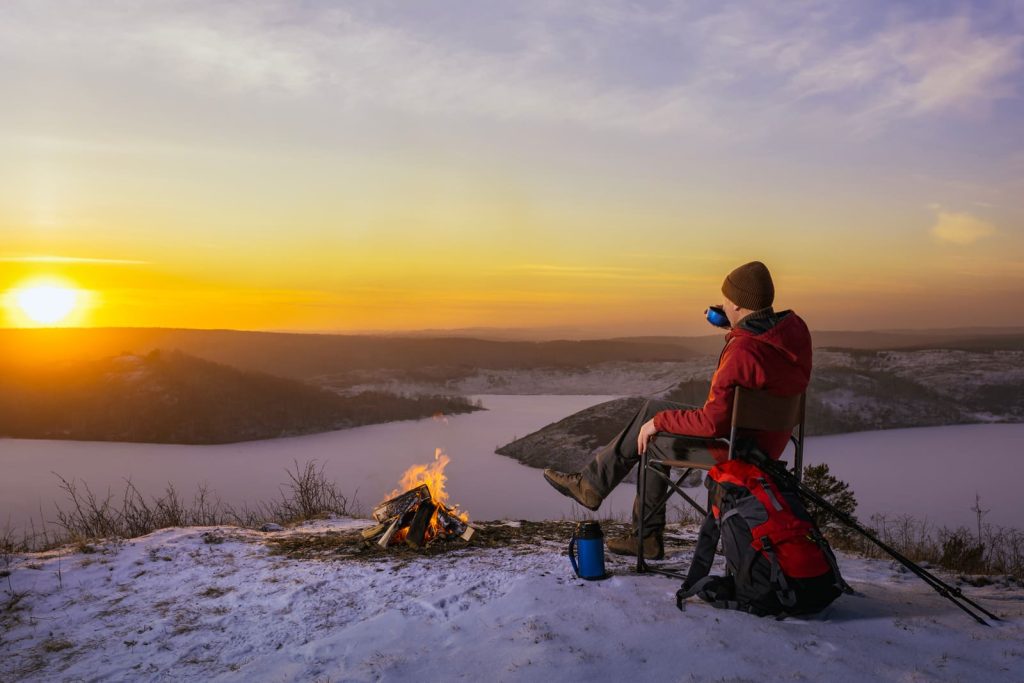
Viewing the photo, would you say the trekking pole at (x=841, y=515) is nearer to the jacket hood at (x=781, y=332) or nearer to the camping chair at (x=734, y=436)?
the camping chair at (x=734, y=436)

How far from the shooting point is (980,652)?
3750 millimetres

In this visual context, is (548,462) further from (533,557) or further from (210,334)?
(210,334)

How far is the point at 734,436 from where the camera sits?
14.4 feet

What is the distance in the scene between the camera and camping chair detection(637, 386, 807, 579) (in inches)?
172

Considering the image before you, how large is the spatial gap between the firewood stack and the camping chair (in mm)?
1917

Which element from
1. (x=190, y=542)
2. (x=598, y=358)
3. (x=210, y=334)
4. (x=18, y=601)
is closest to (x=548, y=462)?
(x=190, y=542)

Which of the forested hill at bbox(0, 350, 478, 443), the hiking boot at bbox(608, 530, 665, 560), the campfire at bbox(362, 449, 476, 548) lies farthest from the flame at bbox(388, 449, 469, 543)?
the forested hill at bbox(0, 350, 478, 443)

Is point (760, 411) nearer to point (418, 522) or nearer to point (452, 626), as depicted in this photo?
point (452, 626)

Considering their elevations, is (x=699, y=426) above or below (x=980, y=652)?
above

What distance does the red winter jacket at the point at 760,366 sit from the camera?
14.1ft

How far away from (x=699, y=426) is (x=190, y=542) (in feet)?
15.7

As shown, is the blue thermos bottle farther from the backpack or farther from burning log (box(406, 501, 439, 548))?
burning log (box(406, 501, 439, 548))

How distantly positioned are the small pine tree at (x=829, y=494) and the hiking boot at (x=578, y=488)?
3.75 m

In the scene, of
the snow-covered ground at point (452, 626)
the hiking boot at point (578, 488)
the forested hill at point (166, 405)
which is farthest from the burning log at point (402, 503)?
the forested hill at point (166, 405)
